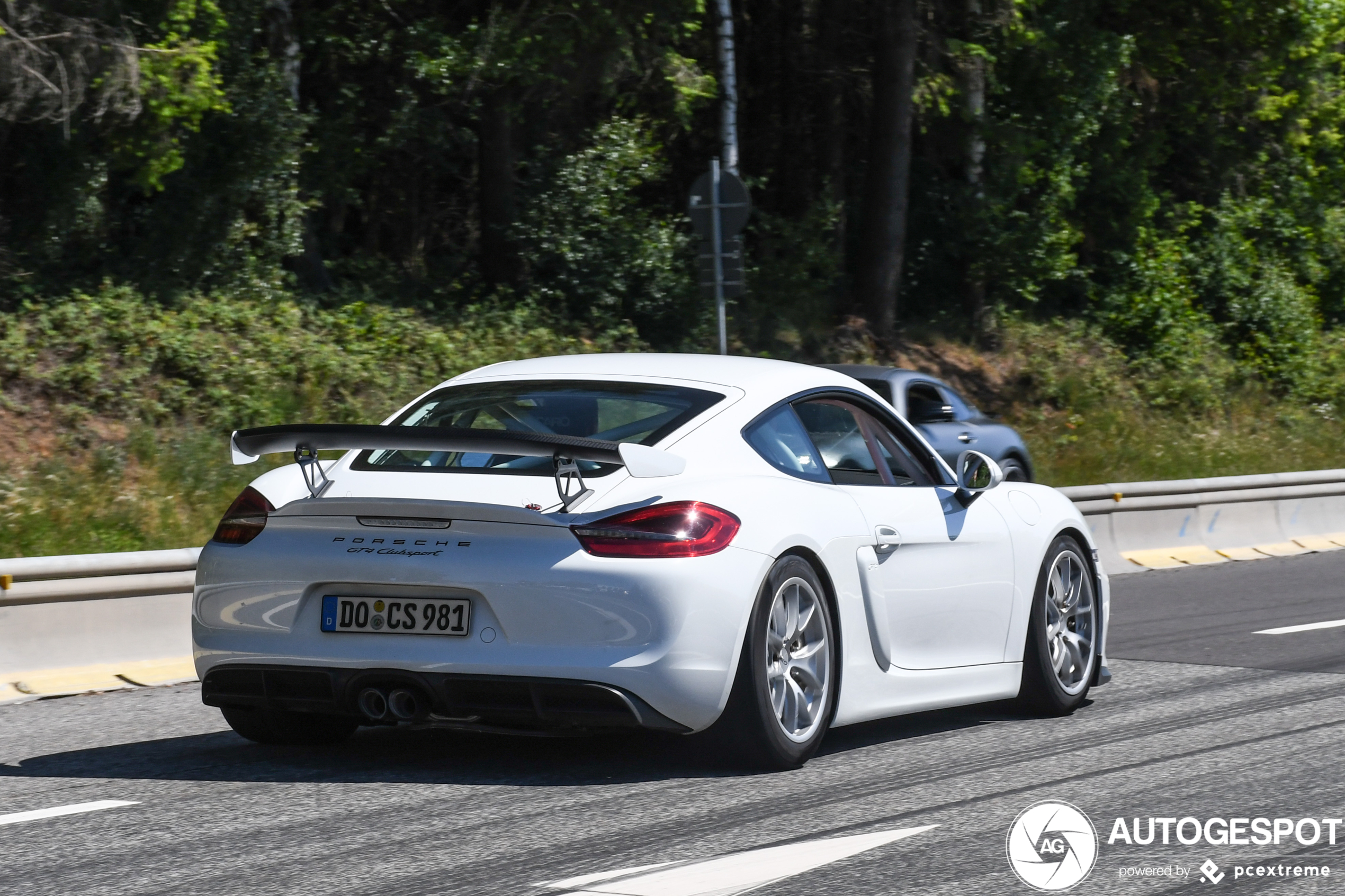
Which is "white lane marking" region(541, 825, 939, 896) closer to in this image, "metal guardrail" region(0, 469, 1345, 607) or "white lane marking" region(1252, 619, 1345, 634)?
"white lane marking" region(1252, 619, 1345, 634)

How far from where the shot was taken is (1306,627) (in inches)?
415

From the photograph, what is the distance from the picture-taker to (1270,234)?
3266 cm

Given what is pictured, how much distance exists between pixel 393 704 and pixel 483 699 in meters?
0.31

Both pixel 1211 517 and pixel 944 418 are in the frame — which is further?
pixel 1211 517

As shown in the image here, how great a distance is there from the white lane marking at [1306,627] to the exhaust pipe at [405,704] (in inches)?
247

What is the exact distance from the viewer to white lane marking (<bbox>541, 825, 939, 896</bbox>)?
13.9ft

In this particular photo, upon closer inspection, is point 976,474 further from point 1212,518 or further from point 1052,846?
point 1212,518

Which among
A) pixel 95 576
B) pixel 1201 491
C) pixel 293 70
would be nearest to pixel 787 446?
pixel 95 576

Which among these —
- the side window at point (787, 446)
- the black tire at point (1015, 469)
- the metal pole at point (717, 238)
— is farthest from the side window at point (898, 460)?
the black tire at point (1015, 469)

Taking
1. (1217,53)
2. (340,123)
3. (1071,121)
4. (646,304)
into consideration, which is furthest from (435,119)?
(1217,53)

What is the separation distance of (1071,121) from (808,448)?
911 inches

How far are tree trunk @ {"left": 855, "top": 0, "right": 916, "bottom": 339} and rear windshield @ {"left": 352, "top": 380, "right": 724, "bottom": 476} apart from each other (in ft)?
63.9

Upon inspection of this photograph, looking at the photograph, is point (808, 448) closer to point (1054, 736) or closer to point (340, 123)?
point (1054, 736)

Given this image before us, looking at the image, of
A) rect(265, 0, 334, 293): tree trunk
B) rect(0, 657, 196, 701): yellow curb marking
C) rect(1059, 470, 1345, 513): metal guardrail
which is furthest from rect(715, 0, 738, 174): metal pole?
rect(0, 657, 196, 701): yellow curb marking
